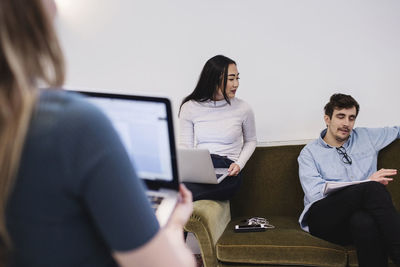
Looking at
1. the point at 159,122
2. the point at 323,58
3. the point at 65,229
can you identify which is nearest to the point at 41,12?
the point at 65,229

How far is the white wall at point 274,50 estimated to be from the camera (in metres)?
2.96

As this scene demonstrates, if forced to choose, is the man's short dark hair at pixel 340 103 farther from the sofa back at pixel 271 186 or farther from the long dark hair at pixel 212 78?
the long dark hair at pixel 212 78

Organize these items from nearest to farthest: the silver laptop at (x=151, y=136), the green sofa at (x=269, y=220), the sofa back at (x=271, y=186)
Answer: the silver laptop at (x=151, y=136) → the green sofa at (x=269, y=220) → the sofa back at (x=271, y=186)

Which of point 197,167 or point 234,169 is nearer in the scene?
point 197,167

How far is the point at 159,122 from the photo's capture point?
3.13 feet

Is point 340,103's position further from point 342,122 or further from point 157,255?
point 157,255

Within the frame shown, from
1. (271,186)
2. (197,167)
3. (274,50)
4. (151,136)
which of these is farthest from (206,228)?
(274,50)

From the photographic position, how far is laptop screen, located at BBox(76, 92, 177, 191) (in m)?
0.95

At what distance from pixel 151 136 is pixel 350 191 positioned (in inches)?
59.1

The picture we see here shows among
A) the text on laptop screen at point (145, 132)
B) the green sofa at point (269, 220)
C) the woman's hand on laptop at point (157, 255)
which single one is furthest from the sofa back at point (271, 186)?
the woman's hand on laptop at point (157, 255)

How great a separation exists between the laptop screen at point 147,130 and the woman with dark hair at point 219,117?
1.74m

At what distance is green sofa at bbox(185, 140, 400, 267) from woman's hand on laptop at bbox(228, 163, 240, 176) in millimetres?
189

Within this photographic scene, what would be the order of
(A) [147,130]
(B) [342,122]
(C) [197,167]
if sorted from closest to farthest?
(A) [147,130], (C) [197,167], (B) [342,122]

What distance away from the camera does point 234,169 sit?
8.48 ft
